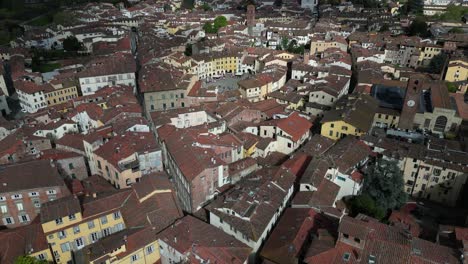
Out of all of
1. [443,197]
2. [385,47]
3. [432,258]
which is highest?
[385,47]

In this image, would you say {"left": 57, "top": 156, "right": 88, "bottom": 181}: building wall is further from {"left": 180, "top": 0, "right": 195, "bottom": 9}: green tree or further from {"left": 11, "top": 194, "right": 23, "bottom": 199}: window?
{"left": 180, "top": 0, "right": 195, "bottom": 9}: green tree

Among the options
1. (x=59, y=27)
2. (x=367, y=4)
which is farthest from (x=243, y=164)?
(x=367, y=4)

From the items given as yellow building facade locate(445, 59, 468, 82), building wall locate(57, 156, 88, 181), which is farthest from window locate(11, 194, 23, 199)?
yellow building facade locate(445, 59, 468, 82)

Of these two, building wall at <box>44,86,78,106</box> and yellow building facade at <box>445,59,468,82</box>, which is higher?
yellow building facade at <box>445,59,468,82</box>

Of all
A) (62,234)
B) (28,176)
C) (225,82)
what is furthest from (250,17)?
(62,234)

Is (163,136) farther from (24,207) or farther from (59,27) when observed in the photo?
(59,27)
